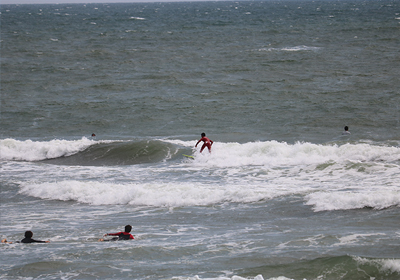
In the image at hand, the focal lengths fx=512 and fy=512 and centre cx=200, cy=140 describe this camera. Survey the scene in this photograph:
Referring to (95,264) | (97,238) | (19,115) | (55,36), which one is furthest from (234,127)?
(55,36)

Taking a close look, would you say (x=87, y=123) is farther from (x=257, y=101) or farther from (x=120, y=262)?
(x=120, y=262)

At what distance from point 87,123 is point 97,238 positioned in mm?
16016

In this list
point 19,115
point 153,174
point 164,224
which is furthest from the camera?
point 19,115

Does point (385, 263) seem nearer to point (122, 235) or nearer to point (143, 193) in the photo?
point (122, 235)

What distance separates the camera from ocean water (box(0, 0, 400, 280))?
1076 centimetres

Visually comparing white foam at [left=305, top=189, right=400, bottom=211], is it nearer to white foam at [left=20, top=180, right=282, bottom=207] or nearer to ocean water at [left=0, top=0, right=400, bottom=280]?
ocean water at [left=0, top=0, right=400, bottom=280]

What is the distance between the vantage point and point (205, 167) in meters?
19.8

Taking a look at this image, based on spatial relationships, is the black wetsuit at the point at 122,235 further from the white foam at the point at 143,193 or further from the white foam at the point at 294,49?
the white foam at the point at 294,49

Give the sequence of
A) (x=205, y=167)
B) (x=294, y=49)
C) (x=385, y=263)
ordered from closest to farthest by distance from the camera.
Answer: (x=385, y=263), (x=205, y=167), (x=294, y=49)

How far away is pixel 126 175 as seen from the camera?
62.6 ft

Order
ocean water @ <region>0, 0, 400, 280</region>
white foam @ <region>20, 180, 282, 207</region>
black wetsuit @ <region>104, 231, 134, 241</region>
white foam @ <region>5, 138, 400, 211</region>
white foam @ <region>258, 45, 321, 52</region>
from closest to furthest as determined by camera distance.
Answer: ocean water @ <region>0, 0, 400, 280</region> → black wetsuit @ <region>104, 231, 134, 241</region> → white foam @ <region>5, 138, 400, 211</region> → white foam @ <region>20, 180, 282, 207</region> → white foam @ <region>258, 45, 321, 52</region>

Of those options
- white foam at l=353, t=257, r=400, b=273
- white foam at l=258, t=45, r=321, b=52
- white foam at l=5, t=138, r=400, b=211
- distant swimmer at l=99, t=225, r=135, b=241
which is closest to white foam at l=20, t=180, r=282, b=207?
white foam at l=5, t=138, r=400, b=211

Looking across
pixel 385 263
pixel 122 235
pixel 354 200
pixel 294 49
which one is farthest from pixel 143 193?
pixel 294 49

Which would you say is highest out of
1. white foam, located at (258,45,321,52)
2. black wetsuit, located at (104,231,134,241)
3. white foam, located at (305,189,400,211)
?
white foam, located at (258,45,321,52)
